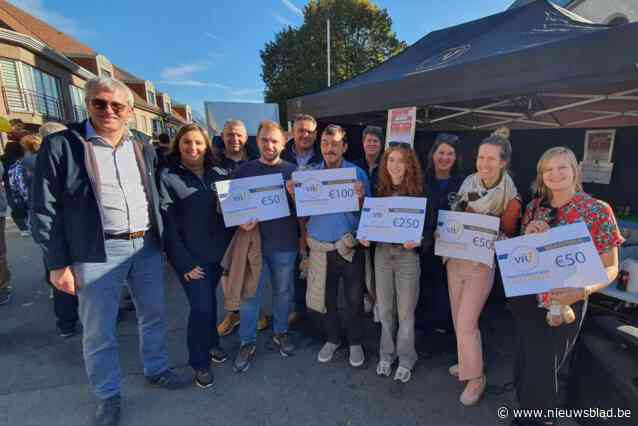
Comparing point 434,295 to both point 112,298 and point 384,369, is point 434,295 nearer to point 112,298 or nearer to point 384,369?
point 384,369

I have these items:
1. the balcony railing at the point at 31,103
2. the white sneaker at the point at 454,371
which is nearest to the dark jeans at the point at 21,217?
the white sneaker at the point at 454,371

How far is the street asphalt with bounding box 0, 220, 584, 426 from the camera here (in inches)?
83.1

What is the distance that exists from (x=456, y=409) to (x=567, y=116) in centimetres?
476

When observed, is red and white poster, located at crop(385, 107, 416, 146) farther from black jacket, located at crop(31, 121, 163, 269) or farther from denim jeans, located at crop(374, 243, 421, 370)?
black jacket, located at crop(31, 121, 163, 269)

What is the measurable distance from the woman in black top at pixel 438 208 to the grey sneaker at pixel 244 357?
64.9 inches

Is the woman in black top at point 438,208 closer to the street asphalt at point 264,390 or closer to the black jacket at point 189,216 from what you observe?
the street asphalt at point 264,390

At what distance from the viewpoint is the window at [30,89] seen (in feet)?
48.5

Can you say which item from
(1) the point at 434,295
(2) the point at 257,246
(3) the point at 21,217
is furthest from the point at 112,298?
(3) the point at 21,217

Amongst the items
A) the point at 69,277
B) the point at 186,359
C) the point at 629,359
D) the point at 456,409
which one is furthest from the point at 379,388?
the point at 69,277

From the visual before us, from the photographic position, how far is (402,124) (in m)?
3.33

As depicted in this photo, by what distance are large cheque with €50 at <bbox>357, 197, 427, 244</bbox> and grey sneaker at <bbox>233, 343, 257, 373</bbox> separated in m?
1.41

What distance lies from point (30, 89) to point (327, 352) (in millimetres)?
21430

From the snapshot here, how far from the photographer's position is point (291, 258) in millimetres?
2645

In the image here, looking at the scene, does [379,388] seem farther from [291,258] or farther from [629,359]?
[629,359]
